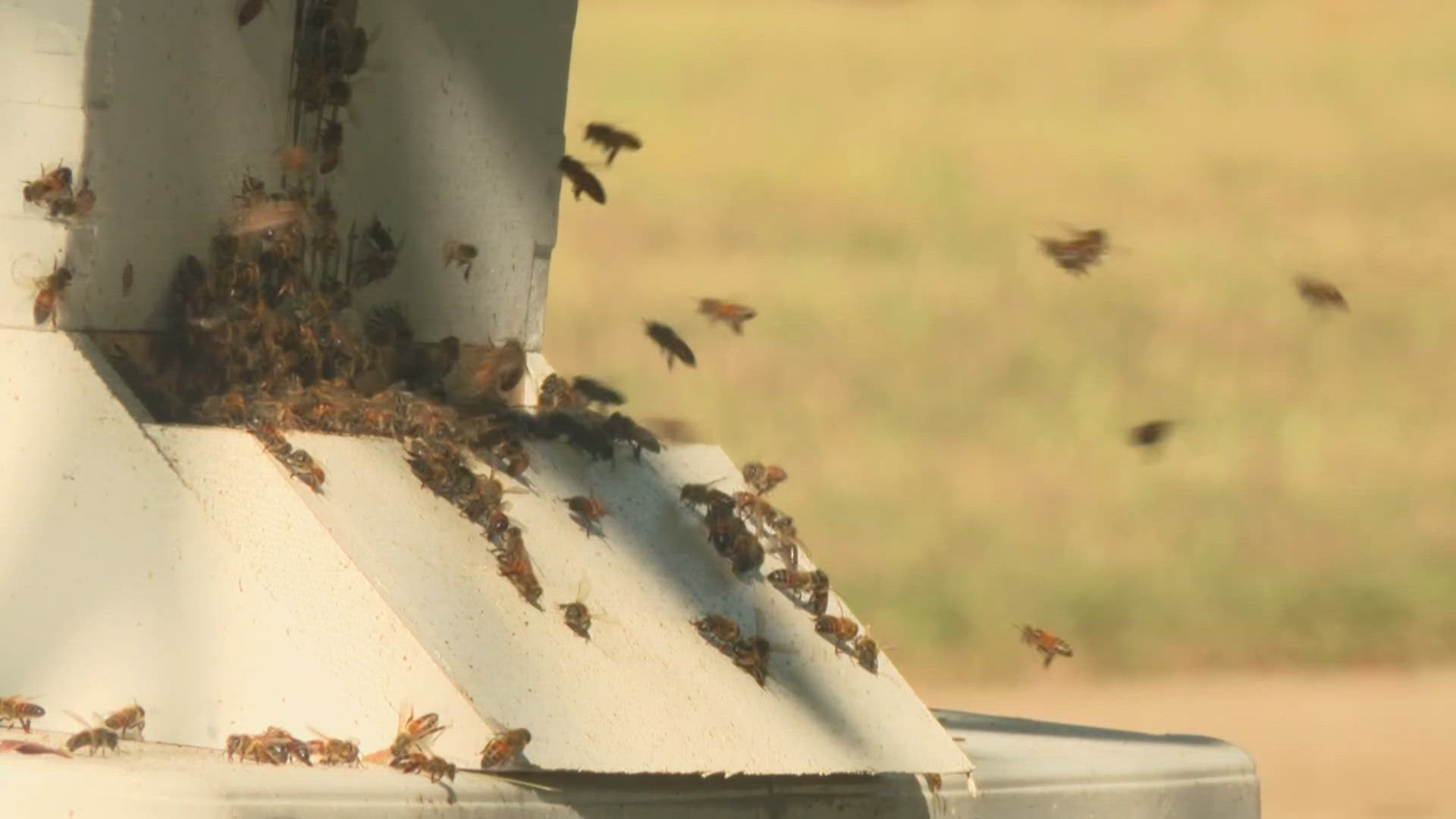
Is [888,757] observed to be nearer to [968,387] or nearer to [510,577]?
[510,577]

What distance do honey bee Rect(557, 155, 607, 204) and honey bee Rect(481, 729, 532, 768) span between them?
189 cm

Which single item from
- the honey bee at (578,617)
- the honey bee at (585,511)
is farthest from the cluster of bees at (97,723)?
the honey bee at (585,511)

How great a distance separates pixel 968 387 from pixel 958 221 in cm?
629

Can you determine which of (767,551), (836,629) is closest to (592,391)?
(767,551)

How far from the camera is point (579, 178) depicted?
5.89 m

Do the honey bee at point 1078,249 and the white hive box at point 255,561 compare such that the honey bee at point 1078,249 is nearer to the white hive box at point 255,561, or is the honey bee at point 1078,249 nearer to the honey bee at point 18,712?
the white hive box at point 255,561

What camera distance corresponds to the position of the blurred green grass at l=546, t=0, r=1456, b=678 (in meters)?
17.1

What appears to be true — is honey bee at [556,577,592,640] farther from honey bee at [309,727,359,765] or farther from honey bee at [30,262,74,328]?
honey bee at [30,262,74,328]

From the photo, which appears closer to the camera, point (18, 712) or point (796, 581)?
point (18, 712)

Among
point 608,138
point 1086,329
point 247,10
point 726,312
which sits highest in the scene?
point 1086,329

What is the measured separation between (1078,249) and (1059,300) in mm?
17644

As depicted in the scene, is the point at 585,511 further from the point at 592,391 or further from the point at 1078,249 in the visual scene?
the point at 1078,249

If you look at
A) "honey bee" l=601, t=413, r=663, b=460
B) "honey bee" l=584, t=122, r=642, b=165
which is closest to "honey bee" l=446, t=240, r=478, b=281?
"honey bee" l=601, t=413, r=663, b=460

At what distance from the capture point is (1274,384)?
2228 cm
